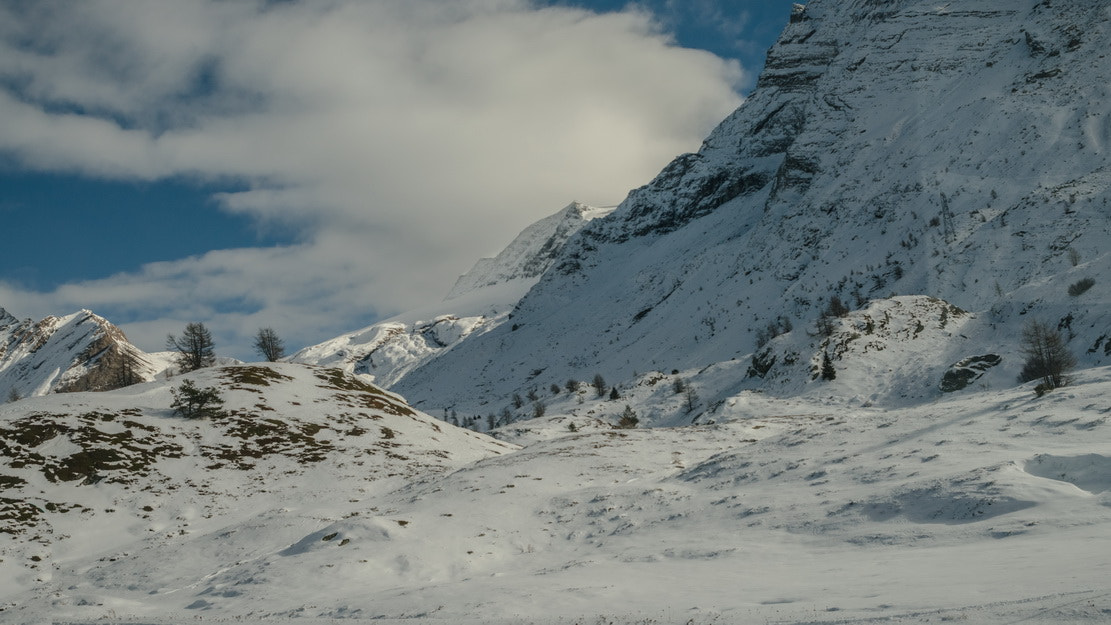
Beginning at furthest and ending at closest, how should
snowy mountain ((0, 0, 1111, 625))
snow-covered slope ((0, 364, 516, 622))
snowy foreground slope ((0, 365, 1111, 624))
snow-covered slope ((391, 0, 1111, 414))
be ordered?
snow-covered slope ((391, 0, 1111, 414))
snow-covered slope ((0, 364, 516, 622))
snowy mountain ((0, 0, 1111, 625))
snowy foreground slope ((0, 365, 1111, 624))

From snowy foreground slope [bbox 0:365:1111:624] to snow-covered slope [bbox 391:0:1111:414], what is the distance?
29.2 metres

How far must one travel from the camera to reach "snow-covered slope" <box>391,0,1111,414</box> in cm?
7038

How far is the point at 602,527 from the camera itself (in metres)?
24.9

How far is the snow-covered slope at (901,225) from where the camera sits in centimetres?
7038

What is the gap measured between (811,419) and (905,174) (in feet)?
272

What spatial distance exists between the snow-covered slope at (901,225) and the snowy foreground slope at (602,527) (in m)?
29.2

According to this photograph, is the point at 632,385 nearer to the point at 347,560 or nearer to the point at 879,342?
the point at 879,342

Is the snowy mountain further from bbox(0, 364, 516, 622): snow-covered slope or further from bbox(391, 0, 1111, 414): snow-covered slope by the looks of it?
bbox(391, 0, 1111, 414): snow-covered slope

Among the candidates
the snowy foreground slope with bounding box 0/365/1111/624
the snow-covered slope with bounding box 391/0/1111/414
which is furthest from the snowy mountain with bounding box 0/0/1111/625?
the snow-covered slope with bounding box 391/0/1111/414

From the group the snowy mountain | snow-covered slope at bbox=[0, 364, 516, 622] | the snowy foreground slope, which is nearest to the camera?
the snowy foreground slope

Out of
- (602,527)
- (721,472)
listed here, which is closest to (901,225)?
(721,472)

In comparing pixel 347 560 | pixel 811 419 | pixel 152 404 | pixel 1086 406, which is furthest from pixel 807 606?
pixel 152 404

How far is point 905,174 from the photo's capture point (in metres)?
113

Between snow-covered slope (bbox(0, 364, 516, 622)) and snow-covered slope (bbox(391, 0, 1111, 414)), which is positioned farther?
snow-covered slope (bbox(391, 0, 1111, 414))
